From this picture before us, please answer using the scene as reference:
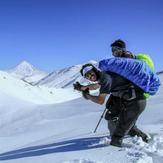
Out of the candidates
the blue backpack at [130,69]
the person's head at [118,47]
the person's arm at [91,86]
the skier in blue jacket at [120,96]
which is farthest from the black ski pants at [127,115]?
the person's head at [118,47]

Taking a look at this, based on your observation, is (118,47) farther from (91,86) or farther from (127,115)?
(127,115)

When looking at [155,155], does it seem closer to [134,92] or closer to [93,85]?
[134,92]

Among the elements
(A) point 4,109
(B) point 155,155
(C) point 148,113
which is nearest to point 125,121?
(B) point 155,155

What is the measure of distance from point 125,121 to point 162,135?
85 cm

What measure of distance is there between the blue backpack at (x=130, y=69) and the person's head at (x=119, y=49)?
0.57 metres

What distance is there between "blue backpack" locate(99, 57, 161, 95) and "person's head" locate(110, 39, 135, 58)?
0.57 metres

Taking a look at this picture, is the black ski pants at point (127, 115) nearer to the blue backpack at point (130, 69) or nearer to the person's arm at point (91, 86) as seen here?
the blue backpack at point (130, 69)

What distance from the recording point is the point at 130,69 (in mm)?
5723

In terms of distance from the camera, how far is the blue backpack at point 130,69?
571 centimetres

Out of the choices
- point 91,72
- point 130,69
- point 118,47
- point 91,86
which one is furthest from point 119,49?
point 91,72

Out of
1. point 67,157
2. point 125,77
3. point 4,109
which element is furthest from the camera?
point 4,109

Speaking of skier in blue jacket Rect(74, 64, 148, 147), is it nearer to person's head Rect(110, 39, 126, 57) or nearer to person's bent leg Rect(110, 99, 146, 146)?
person's bent leg Rect(110, 99, 146, 146)

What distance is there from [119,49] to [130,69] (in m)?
0.71

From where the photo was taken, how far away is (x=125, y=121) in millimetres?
5914
